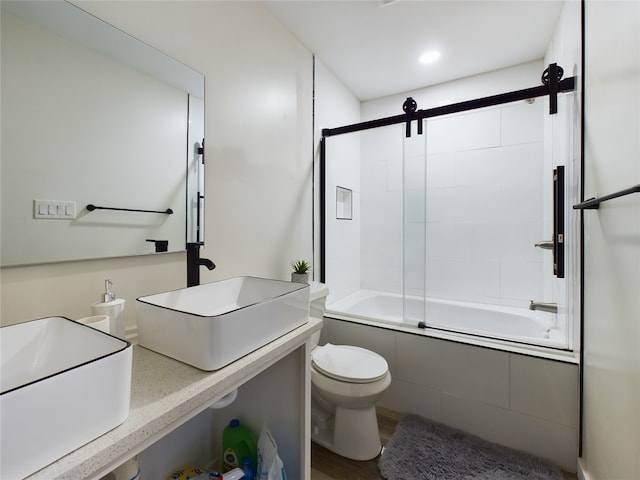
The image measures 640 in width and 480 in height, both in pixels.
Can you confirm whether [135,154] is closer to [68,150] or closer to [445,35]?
[68,150]

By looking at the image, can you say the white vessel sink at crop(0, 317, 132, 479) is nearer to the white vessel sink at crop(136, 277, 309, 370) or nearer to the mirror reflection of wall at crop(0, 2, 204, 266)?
the white vessel sink at crop(136, 277, 309, 370)

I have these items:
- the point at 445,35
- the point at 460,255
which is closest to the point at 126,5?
the point at 445,35

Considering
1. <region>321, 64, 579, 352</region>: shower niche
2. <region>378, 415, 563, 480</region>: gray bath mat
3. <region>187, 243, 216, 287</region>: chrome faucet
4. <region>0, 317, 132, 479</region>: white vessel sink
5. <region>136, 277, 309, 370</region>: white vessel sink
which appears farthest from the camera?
<region>321, 64, 579, 352</region>: shower niche

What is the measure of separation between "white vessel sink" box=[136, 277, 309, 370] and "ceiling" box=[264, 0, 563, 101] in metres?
1.75

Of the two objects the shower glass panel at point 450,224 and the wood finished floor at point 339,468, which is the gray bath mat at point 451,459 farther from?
the shower glass panel at point 450,224

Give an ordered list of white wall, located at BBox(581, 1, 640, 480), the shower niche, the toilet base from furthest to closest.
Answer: the shower niche < the toilet base < white wall, located at BBox(581, 1, 640, 480)

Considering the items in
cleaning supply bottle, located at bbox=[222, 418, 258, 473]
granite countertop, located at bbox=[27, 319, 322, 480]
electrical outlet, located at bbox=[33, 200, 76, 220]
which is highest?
electrical outlet, located at bbox=[33, 200, 76, 220]

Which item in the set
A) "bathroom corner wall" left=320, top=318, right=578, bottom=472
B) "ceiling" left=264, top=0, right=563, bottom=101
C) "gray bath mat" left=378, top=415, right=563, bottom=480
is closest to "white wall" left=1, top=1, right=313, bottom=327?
"ceiling" left=264, top=0, right=563, bottom=101

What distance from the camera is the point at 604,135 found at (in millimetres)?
1104

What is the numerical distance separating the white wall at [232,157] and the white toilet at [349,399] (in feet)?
2.18

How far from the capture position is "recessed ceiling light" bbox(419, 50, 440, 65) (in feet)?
7.23

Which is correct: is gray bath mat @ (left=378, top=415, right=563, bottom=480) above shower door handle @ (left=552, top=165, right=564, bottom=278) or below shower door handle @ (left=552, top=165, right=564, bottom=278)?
below

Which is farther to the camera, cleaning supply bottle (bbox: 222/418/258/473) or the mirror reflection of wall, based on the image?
cleaning supply bottle (bbox: 222/418/258/473)

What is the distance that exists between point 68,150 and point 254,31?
1.27 metres
